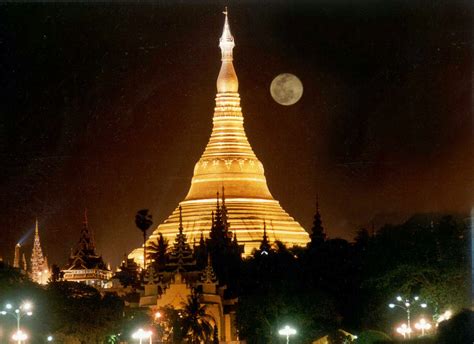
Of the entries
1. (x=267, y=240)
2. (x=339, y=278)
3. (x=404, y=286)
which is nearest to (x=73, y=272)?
(x=267, y=240)

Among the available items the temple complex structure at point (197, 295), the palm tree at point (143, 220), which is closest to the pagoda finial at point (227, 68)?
the palm tree at point (143, 220)

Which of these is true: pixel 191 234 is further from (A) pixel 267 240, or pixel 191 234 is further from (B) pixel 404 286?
(B) pixel 404 286

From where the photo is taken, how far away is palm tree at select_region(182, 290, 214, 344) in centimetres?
9429

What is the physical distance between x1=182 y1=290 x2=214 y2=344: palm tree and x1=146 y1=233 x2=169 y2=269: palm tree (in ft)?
52.1

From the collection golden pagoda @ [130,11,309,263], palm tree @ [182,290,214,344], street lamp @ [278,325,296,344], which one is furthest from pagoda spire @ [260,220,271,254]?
street lamp @ [278,325,296,344]

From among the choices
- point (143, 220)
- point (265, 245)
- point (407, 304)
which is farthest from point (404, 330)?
point (143, 220)

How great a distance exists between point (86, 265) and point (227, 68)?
643 inches

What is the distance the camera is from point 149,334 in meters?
93.2

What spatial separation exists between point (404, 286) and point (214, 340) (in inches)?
400

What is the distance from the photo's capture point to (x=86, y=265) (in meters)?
134

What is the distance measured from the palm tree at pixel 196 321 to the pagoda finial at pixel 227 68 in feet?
112

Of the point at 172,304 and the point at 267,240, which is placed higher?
the point at 267,240

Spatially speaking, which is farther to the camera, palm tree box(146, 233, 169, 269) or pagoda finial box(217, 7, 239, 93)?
Answer: pagoda finial box(217, 7, 239, 93)

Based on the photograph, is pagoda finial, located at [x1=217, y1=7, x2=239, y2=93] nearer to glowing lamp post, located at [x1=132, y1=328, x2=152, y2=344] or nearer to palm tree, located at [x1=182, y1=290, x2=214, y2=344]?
palm tree, located at [x1=182, y1=290, x2=214, y2=344]
